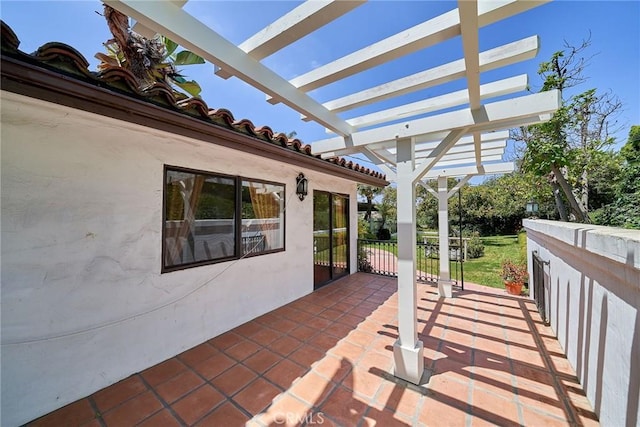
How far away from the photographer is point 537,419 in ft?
7.29

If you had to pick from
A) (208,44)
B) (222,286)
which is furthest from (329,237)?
(208,44)

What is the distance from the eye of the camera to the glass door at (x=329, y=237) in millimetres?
6070

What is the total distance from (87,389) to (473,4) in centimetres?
460

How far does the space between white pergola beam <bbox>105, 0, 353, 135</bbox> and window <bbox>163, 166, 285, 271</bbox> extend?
1966mm

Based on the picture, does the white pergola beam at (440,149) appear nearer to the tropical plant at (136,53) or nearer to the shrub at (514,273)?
the tropical plant at (136,53)

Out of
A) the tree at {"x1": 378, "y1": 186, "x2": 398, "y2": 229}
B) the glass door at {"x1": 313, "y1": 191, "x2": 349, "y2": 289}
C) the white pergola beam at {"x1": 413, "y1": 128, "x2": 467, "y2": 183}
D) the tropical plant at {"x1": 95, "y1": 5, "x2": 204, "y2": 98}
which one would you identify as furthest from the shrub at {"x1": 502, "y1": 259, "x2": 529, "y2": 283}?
the tree at {"x1": 378, "y1": 186, "x2": 398, "y2": 229}

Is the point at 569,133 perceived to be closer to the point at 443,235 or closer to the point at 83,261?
the point at 443,235

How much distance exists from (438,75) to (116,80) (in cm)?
282

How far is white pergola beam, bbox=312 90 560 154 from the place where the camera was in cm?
218

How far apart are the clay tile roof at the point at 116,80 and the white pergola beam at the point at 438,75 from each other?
Answer: 120cm

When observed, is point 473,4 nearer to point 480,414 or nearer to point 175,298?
point 480,414

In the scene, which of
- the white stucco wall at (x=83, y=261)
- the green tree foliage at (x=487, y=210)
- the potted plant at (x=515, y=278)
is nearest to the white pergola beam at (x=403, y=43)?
the white stucco wall at (x=83, y=261)

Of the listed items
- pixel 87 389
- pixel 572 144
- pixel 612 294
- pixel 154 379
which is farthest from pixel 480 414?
pixel 572 144

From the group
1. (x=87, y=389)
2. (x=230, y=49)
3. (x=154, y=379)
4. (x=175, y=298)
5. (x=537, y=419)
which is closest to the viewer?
(x=230, y=49)
